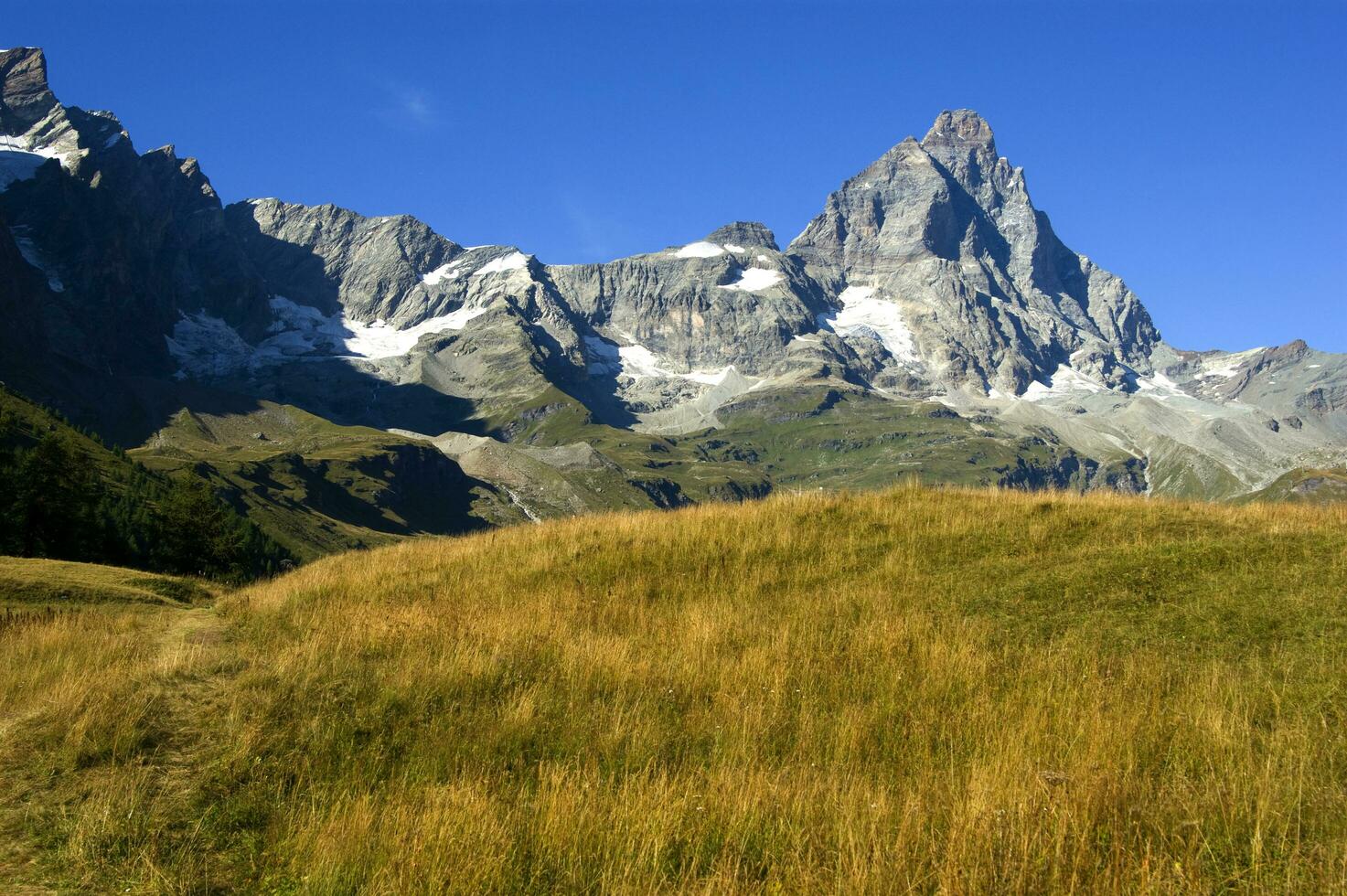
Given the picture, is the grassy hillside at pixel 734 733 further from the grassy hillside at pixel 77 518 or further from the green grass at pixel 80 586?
the grassy hillside at pixel 77 518

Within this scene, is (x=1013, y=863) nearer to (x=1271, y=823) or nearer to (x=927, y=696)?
(x=1271, y=823)

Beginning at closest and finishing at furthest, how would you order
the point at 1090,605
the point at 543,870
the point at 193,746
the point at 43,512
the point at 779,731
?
the point at 543,870
the point at 193,746
the point at 779,731
the point at 1090,605
the point at 43,512

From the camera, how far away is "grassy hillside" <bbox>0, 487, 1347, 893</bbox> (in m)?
5.79

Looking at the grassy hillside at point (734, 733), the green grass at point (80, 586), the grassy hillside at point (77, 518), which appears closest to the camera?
the grassy hillside at point (734, 733)

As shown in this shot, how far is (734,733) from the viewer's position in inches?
322

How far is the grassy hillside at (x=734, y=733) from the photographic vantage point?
5.79 m

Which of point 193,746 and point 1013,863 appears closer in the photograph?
point 1013,863

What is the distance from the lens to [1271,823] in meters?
5.98

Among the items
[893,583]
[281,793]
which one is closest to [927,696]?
[893,583]

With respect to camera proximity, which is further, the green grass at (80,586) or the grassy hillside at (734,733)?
the green grass at (80,586)

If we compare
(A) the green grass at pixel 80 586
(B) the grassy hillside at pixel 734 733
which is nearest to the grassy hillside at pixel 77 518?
(A) the green grass at pixel 80 586

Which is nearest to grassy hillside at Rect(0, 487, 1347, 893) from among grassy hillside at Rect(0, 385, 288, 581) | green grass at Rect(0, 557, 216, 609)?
green grass at Rect(0, 557, 216, 609)

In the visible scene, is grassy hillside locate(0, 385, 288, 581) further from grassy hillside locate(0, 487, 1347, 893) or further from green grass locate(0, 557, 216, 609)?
grassy hillside locate(0, 487, 1347, 893)

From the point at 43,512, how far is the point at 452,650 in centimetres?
6132
